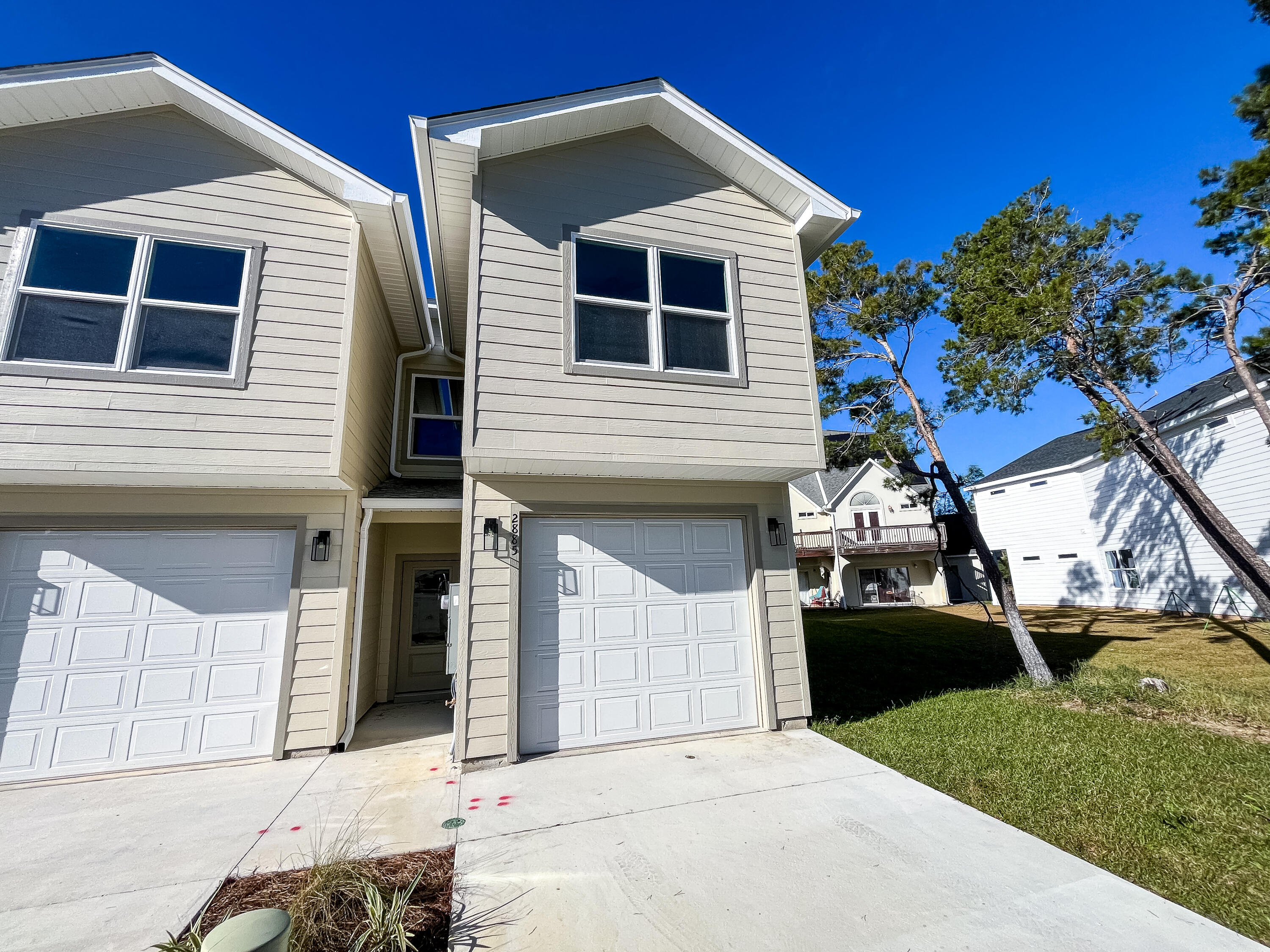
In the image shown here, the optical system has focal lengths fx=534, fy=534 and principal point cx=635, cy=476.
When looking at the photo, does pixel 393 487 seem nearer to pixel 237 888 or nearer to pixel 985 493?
pixel 237 888

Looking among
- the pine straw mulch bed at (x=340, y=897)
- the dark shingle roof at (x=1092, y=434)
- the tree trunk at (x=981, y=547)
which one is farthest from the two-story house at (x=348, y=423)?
the dark shingle roof at (x=1092, y=434)

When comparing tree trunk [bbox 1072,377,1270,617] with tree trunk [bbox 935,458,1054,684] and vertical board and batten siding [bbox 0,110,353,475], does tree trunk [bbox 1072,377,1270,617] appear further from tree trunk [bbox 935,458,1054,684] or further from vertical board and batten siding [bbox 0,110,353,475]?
vertical board and batten siding [bbox 0,110,353,475]

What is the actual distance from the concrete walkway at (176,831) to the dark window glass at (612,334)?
422cm

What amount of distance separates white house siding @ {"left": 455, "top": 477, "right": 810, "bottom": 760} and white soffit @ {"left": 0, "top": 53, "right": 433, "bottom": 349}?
336cm

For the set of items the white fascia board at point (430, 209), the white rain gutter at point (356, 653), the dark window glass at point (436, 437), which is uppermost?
the white fascia board at point (430, 209)

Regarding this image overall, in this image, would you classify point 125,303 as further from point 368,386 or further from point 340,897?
point 340,897

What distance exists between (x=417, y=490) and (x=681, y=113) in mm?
5556

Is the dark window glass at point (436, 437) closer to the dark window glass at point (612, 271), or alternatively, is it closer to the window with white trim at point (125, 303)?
the window with white trim at point (125, 303)

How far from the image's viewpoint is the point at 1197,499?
8672 millimetres

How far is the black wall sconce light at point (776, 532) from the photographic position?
20.3 feet

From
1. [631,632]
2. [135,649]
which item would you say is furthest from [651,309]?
[135,649]

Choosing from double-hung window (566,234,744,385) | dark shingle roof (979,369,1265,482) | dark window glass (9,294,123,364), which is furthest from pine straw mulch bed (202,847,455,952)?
dark shingle roof (979,369,1265,482)

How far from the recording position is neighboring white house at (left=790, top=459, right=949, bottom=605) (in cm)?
2494

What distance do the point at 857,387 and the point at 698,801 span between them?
28.6 feet
